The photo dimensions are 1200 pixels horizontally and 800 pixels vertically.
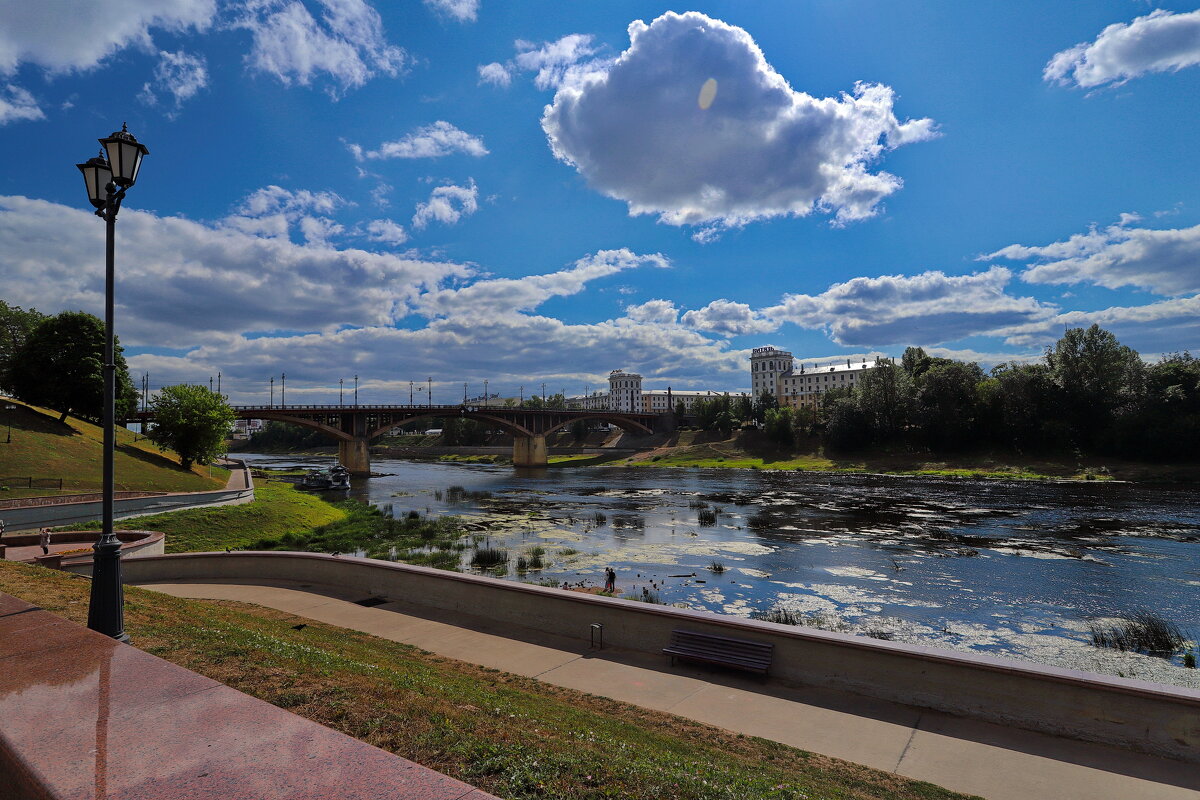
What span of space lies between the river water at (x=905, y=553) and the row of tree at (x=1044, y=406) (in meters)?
10.4

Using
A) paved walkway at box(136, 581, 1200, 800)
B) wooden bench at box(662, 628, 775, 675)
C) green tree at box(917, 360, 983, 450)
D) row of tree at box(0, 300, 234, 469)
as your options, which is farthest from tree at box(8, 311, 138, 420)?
green tree at box(917, 360, 983, 450)

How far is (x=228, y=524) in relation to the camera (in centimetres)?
2691

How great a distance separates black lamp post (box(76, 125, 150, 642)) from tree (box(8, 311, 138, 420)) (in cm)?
4893

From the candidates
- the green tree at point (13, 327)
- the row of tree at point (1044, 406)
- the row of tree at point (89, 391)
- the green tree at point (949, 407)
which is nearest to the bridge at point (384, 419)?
the row of tree at point (89, 391)

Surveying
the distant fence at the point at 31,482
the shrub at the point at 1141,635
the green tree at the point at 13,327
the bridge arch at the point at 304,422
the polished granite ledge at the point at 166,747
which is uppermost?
the green tree at the point at 13,327

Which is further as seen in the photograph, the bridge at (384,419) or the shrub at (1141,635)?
the bridge at (384,419)

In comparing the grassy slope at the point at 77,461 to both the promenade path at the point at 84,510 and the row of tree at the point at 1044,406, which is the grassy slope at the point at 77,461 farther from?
the row of tree at the point at 1044,406

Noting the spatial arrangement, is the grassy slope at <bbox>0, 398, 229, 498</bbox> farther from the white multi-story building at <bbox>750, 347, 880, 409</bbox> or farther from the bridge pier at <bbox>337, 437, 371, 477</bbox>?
the white multi-story building at <bbox>750, 347, 880, 409</bbox>

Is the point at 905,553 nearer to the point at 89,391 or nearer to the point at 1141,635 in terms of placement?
the point at 1141,635

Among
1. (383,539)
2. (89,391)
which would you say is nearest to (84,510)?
(383,539)

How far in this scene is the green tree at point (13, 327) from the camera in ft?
223

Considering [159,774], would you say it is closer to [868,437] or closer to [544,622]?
[544,622]

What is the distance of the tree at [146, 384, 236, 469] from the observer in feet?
134

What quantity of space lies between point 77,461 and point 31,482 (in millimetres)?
7941
